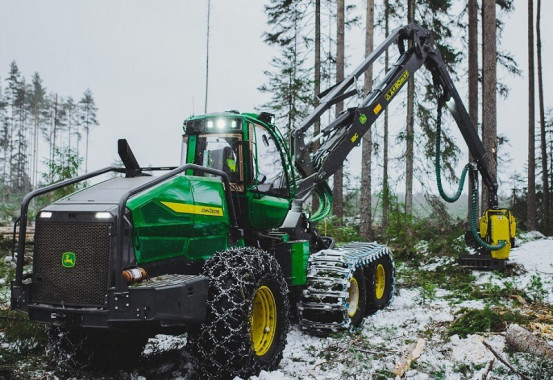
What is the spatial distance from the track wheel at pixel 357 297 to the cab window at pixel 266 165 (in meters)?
1.82

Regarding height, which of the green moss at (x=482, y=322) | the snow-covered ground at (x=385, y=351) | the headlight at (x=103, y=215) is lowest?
the snow-covered ground at (x=385, y=351)

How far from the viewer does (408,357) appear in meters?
5.35

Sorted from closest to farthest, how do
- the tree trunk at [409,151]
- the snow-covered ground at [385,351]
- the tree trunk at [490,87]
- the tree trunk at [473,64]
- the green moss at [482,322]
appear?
the snow-covered ground at [385,351]
the green moss at [482,322]
the tree trunk at [490,87]
the tree trunk at [473,64]
the tree trunk at [409,151]

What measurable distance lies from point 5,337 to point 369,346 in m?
4.19

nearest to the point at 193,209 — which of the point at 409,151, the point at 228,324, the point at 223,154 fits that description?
the point at 228,324

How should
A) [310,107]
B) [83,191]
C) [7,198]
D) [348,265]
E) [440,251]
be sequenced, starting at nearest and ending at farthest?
1. [83,191]
2. [348,265]
3. [440,251]
4. [310,107]
5. [7,198]

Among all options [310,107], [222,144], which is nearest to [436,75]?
[222,144]

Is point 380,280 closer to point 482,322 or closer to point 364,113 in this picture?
point 482,322

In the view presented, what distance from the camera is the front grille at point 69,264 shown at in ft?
13.9

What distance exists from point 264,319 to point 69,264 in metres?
2.11

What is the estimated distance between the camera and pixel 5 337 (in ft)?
19.2

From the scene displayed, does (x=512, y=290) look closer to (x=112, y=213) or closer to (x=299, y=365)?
(x=299, y=365)

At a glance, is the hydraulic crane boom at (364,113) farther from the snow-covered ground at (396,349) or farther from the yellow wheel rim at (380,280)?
the snow-covered ground at (396,349)

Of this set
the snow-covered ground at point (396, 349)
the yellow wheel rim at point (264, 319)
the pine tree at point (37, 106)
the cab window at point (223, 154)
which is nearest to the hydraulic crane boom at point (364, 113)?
the cab window at point (223, 154)
